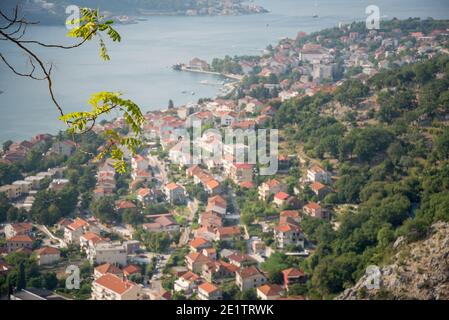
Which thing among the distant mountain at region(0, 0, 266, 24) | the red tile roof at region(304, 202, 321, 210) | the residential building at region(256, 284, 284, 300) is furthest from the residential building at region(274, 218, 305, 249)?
the distant mountain at region(0, 0, 266, 24)

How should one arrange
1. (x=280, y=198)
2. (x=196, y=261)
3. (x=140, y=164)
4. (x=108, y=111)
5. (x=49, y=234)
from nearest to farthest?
(x=108, y=111) < (x=196, y=261) < (x=49, y=234) < (x=280, y=198) < (x=140, y=164)

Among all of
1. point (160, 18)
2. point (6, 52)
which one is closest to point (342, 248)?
point (6, 52)

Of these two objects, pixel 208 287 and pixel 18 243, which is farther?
pixel 18 243

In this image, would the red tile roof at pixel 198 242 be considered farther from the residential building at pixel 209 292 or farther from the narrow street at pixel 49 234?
the narrow street at pixel 49 234

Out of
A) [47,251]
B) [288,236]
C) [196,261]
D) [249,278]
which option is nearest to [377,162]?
[288,236]

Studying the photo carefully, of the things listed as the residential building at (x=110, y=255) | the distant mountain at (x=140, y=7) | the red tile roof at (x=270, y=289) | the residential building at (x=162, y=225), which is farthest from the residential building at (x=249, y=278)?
the distant mountain at (x=140, y=7)

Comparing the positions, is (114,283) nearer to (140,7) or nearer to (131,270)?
(131,270)
